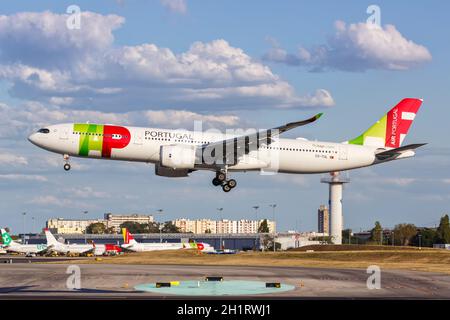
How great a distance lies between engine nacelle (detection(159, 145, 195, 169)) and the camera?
62656 mm

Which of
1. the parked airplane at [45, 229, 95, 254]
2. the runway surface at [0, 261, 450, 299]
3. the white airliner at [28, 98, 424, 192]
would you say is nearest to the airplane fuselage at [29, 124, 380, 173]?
the white airliner at [28, 98, 424, 192]

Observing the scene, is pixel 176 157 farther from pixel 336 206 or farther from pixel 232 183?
pixel 336 206

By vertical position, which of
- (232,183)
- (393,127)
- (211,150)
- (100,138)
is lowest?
(232,183)

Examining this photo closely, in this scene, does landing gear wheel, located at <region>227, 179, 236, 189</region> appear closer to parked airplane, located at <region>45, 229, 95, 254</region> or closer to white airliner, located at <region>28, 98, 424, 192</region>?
white airliner, located at <region>28, 98, 424, 192</region>

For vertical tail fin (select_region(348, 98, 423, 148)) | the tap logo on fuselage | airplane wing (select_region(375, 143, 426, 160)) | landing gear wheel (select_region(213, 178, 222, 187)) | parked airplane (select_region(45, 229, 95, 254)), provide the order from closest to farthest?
the tap logo on fuselage → landing gear wheel (select_region(213, 178, 222, 187)) → airplane wing (select_region(375, 143, 426, 160)) → vertical tail fin (select_region(348, 98, 423, 148)) → parked airplane (select_region(45, 229, 95, 254))

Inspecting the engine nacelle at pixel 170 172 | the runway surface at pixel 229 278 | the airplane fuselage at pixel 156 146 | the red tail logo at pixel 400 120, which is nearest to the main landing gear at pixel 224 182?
the airplane fuselage at pixel 156 146

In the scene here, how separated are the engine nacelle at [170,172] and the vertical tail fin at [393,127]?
18.8m

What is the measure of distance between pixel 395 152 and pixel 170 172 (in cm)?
2122

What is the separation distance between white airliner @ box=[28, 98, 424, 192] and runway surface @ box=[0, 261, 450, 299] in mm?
9472


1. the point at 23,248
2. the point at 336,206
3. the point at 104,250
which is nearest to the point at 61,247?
the point at 104,250

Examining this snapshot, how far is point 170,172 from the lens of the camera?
66812mm

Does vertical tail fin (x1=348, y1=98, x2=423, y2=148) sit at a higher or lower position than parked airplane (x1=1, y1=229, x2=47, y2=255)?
higher

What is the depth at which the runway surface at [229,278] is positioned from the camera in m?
43.0
